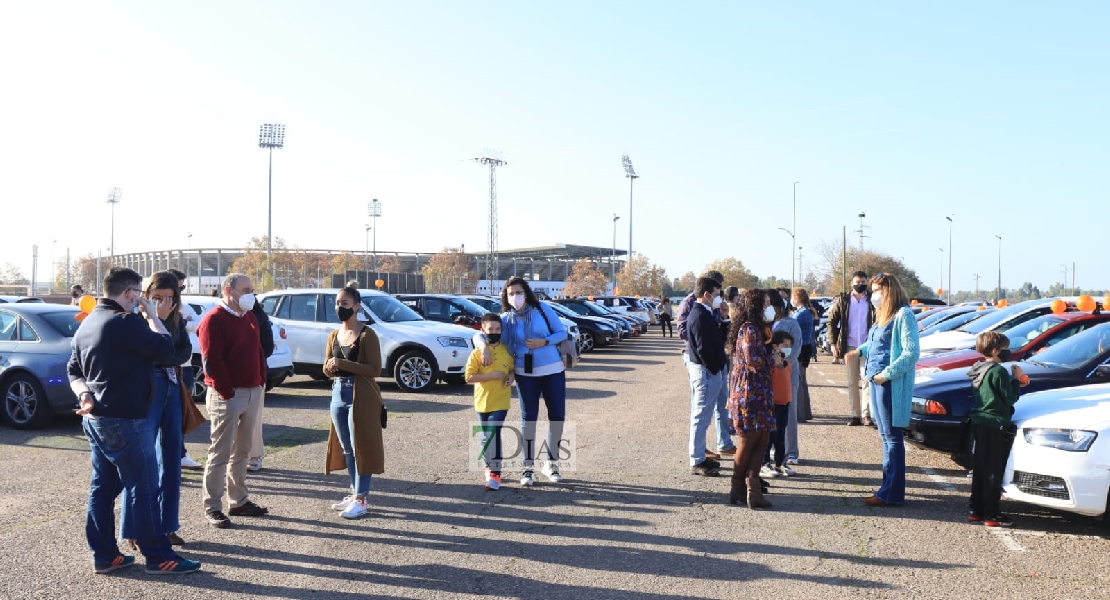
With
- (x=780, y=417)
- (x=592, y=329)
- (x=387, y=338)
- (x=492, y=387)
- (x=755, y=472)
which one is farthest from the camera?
(x=592, y=329)

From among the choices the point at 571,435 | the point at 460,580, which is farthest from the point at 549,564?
the point at 571,435

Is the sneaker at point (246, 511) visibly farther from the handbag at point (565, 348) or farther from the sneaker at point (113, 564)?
the handbag at point (565, 348)

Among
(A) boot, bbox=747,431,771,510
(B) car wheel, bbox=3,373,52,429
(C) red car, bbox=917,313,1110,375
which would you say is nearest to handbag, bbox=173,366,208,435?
(A) boot, bbox=747,431,771,510

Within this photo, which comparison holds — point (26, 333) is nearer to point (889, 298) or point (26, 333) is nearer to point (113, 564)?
point (113, 564)

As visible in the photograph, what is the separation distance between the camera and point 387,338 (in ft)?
46.6

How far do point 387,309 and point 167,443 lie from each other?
30.8ft

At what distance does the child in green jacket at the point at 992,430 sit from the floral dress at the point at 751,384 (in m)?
1.53

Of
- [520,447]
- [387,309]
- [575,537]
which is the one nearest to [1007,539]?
[575,537]

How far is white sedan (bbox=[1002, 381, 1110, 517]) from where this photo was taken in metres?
5.79

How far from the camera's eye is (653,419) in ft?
37.2

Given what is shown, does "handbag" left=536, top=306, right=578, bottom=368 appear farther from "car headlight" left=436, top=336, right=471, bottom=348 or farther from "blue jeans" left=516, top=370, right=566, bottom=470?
"car headlight" left=436, top=336, right=471, bottom=348

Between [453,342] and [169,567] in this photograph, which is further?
[453,342]

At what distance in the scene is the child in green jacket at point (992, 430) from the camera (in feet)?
20.4

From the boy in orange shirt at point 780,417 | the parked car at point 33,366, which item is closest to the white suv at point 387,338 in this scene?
the parked car at point 33,366
